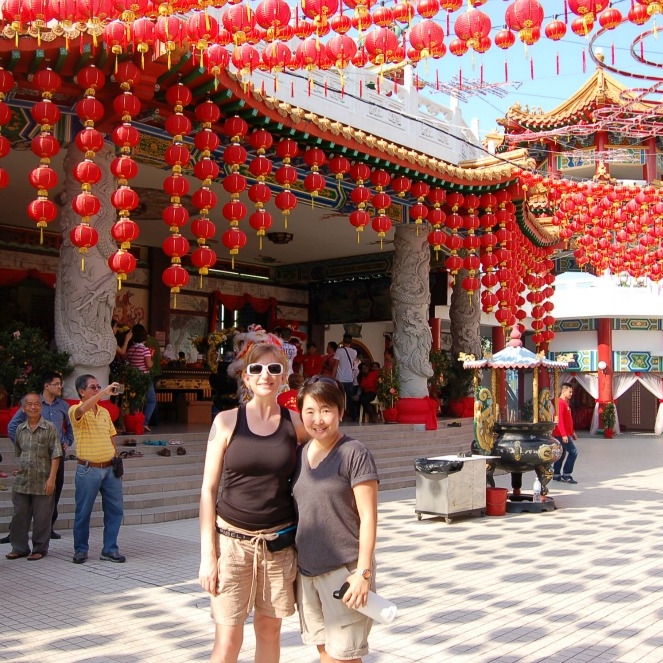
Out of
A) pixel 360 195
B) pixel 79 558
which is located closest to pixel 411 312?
pixel 360 195

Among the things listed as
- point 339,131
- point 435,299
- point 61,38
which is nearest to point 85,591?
point 61,38

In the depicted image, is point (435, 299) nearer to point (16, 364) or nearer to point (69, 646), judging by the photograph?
point (16, 364)

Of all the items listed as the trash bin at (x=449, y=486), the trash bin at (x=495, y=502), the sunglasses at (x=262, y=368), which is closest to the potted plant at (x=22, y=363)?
the trash bin at (x=449, y=486)

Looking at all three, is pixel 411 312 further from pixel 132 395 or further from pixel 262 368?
pixel 262 368

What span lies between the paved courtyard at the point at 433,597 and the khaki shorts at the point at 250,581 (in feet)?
3.46

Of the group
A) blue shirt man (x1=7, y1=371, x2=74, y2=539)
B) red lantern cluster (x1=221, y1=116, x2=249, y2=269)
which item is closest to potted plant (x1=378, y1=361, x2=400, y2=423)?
red lantern cluster (x1=221, y1=116, x2=249, y2=269)

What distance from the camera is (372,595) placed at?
110 inches

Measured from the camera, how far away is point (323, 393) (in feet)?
9.69

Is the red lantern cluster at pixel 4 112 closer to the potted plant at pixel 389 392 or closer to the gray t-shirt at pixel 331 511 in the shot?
the gray t-shirt at pixel 331 511

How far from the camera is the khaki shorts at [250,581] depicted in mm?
2943

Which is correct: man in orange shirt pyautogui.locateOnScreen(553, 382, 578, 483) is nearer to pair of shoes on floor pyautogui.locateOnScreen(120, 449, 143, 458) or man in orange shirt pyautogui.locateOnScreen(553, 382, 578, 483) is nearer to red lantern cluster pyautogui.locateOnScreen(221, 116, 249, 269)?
red lantern cluster pyautogui.locateOnScreen(221, 116, 249, 269)

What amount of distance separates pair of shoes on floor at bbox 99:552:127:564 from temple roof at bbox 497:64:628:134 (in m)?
23.7

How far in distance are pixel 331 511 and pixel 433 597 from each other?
2.46 meters

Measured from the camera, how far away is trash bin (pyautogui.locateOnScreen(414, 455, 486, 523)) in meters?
7.78
